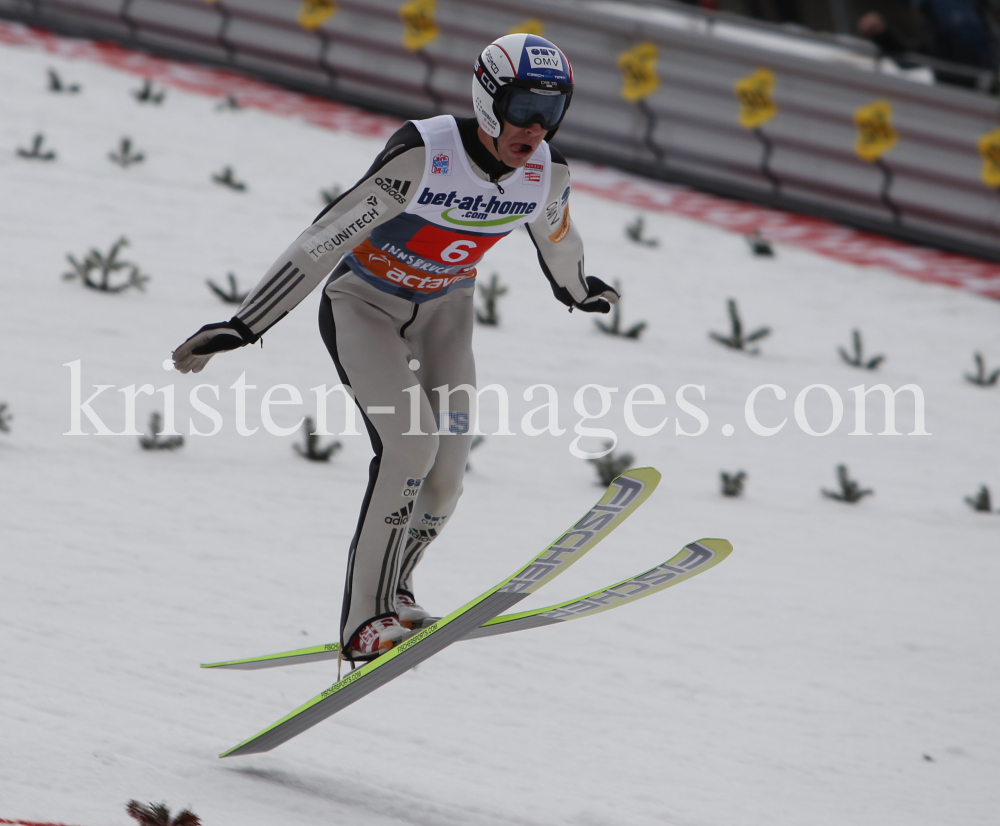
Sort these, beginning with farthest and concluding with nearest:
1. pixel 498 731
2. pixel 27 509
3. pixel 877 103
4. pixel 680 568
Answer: pixel 877 103
pixel 27 509
pixel 498 731
pixel 680 568

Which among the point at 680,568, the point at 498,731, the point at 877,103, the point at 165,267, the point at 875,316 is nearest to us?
the point at 680,568

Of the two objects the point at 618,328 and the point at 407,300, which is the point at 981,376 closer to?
the point at 618,328

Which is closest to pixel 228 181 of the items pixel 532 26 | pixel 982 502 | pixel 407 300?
pixel 532 26

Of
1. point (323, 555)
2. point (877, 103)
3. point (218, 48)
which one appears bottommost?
point (323, 555)

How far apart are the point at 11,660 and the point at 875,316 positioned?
7.86m

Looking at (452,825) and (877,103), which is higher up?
(877,103)

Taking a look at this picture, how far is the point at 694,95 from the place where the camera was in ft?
40.0

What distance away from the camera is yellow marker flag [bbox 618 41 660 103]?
12312 millimetres

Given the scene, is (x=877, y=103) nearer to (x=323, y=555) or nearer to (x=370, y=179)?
(x=323, y=555)

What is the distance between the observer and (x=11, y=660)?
→ 395 centimetres

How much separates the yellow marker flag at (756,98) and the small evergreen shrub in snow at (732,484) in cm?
624

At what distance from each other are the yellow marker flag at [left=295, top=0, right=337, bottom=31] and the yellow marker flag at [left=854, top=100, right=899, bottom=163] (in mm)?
6406

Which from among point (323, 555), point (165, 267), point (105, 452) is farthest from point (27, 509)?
point (165, 267)

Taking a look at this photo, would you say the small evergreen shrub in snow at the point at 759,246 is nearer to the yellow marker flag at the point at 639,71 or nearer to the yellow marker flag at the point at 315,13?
the yellow marker flag at the point at 639,71
